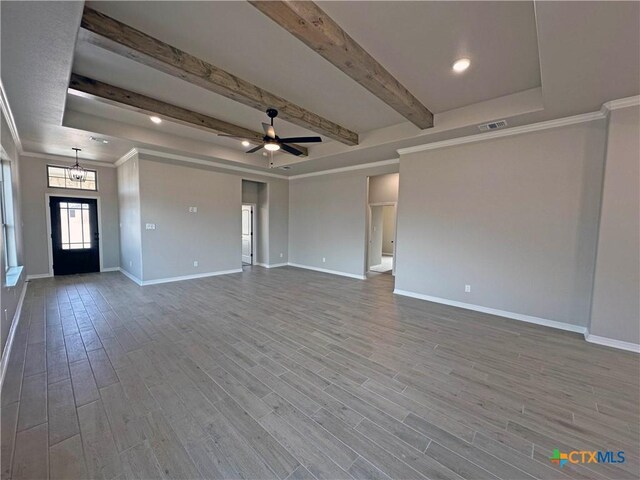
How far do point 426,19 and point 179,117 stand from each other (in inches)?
144

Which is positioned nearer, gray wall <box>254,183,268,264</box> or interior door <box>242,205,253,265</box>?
gray wall <box>254,183,268,264</box>

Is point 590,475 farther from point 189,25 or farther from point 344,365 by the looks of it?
point 189,25

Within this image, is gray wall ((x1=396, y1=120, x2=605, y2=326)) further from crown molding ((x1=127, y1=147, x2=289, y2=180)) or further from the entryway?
crown molding ((x1=127, y1=147, x2=289, y2=180))

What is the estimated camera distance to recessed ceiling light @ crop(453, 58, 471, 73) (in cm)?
281

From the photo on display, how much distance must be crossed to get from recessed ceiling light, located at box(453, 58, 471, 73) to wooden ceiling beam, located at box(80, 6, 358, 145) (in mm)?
2158

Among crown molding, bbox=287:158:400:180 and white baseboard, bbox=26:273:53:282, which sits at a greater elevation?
crown molding, bbox=287:158:400:180

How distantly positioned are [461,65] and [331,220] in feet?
16.2

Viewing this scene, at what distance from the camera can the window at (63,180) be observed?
21.0 feet

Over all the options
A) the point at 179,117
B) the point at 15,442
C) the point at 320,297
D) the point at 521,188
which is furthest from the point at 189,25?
the point at 521,188

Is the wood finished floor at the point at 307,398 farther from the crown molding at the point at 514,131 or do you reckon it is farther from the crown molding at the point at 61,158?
the crown molding at the point at 61,158

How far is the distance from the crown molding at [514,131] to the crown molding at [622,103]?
0.88 feet

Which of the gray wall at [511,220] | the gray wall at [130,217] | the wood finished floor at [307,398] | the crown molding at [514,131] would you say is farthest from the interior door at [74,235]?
the crown molding at [514,131]

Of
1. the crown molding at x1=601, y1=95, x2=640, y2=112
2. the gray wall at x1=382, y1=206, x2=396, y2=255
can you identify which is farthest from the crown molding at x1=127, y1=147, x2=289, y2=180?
the crown molding at x1=601, y1=95, x2=640, y2=112

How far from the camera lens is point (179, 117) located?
4.07 meters
